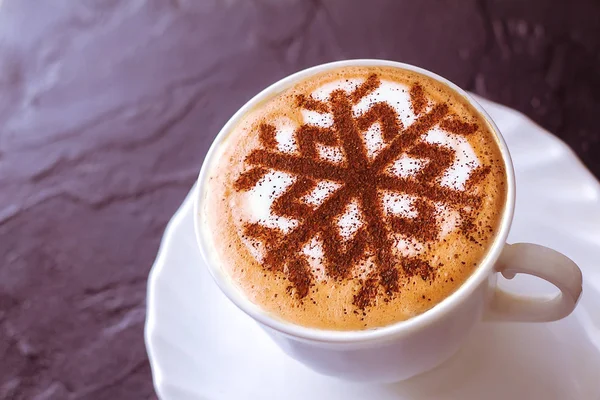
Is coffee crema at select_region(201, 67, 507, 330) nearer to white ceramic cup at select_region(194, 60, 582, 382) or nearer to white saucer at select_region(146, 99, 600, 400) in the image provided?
white ceramic cup at select_region(194, 60, 582, 382)

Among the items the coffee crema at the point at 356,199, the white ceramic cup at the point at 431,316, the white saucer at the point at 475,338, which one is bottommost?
the white saucer at the point at 475,338

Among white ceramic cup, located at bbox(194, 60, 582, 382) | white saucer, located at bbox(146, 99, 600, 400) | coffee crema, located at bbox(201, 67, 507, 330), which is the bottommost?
white saucer, located at bbox(146, 99, 600, 400)

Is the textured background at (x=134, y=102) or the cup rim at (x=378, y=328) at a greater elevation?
the cup rim at (x=378, y=328)

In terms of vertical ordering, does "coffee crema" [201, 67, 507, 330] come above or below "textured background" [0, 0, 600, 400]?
above

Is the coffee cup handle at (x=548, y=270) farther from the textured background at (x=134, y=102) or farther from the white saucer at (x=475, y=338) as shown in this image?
the textured background at (x=134, y=102)

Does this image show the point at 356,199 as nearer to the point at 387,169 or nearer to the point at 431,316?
the point at 387,169

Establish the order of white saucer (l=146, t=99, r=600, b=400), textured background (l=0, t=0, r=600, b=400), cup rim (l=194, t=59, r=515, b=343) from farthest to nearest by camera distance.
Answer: textured background (l=0, t=0, r=600, b=400), white saucer (l=146, t=99, r=600, b=400), cup rim (l=194, t=59, r=515, b=343)

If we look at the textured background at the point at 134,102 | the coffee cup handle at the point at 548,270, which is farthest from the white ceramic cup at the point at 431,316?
the textured background at the point at 134,102

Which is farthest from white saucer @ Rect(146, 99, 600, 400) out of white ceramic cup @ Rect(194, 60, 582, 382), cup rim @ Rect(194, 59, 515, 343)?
cup rim @ Rect(194, 59, 515, 343)

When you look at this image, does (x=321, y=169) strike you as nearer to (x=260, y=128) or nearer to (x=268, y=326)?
(x=260, y=128)
